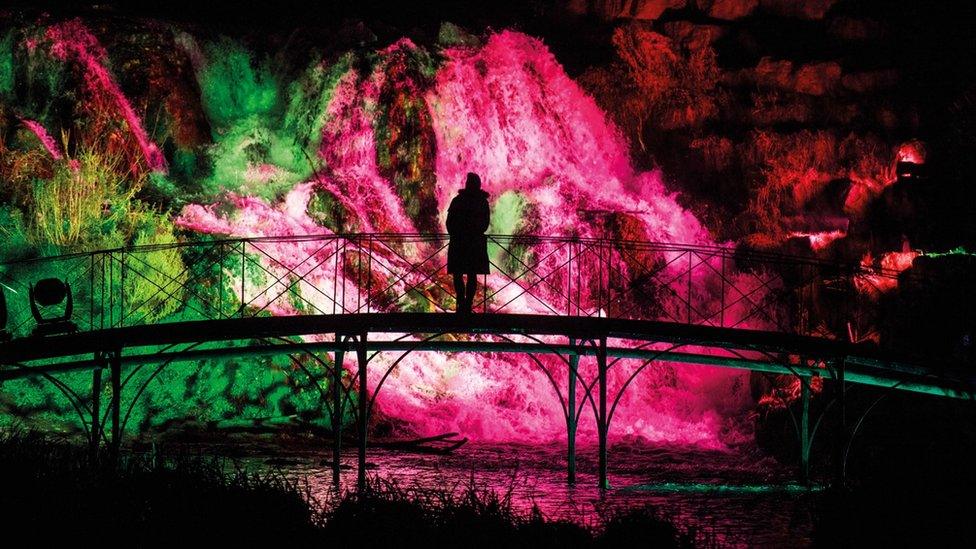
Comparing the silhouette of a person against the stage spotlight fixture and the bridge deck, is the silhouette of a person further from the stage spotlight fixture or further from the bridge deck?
the stage spotlight fixture

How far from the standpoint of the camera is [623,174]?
32875 mm

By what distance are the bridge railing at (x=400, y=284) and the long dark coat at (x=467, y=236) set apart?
4283 mm

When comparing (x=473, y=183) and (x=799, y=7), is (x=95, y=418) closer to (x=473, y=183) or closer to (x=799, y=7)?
(x=473, y=183)

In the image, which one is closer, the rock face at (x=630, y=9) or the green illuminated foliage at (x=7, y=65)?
the green illuminated foliage at (x=7, y=65)

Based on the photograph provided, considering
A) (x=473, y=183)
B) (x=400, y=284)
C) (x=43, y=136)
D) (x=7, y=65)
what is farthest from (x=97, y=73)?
(x=473, y=183)

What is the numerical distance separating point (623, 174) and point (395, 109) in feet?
23.9

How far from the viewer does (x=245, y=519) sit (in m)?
11.8

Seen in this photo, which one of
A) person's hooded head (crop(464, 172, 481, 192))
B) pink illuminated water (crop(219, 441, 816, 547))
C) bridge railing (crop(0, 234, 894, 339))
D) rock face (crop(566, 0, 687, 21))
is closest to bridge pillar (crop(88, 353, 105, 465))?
pink illuminated water (crop(219, 441, 816, 547))

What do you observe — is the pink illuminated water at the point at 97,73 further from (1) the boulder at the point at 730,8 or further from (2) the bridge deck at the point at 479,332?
(1) the boulder at the point at 730,8

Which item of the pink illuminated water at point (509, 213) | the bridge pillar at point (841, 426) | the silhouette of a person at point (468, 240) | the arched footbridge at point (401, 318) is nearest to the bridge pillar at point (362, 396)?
the arched footbridge at point (401, 318)

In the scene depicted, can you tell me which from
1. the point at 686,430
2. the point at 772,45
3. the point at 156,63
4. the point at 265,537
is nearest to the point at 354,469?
the point at 265,537

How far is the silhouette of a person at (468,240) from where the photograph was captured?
15883 mm

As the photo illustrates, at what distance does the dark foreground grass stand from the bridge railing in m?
8.15

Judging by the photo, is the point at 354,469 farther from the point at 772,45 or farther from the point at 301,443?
the point at 772,45
